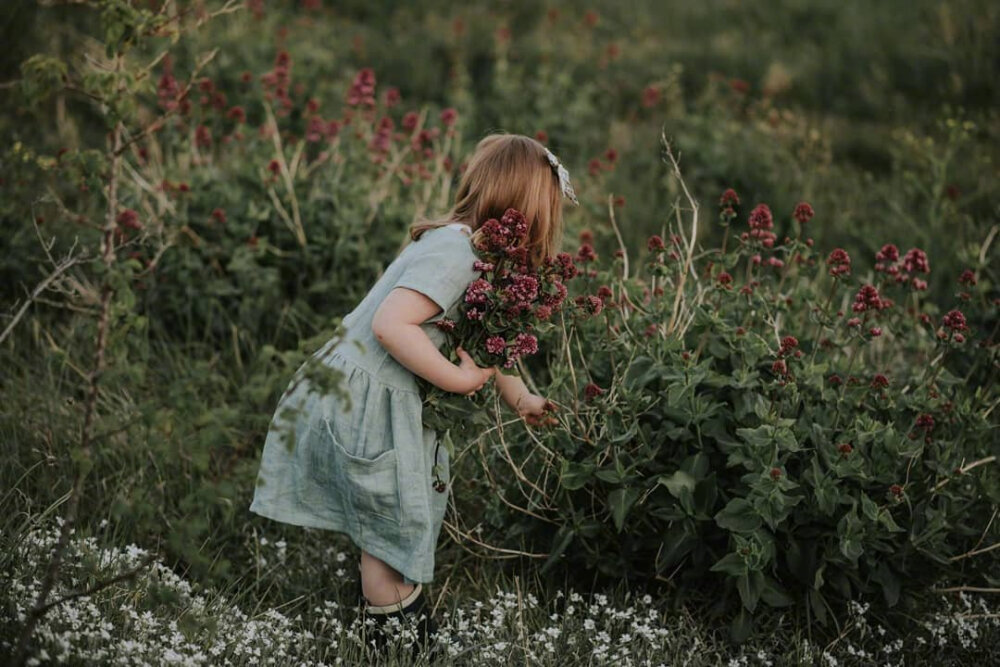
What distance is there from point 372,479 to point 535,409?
0.53m

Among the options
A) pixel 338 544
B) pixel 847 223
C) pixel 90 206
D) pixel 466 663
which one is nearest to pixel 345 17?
pixel 90 206

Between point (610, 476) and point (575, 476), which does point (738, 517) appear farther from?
point (575, 476)

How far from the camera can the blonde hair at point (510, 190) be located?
8.89 feet

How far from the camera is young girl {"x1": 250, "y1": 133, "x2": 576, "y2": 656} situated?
8.25 feet

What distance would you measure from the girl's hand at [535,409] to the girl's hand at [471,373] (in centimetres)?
25

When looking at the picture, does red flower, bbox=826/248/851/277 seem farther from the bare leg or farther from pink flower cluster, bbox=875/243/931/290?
the bare leg

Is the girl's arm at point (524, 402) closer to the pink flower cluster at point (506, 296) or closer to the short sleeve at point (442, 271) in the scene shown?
the pink flower cluster at point (506, 296)

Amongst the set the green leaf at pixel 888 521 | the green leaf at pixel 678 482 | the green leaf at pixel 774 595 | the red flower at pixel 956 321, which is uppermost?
the red flower at pixel 956 321

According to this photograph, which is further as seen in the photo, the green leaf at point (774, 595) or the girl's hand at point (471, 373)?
the green leaf at point (774, 595)

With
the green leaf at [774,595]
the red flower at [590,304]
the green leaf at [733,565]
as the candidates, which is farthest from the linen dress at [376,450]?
the green leaf at [774,595]

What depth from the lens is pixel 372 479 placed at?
259cm

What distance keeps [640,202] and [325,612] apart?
368 centimetres

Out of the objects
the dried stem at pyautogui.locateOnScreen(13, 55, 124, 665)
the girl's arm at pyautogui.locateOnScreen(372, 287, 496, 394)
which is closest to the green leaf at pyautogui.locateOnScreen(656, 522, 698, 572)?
the girl's arm at pyautogui.locateOnScreen(372, 287, 496, 394)

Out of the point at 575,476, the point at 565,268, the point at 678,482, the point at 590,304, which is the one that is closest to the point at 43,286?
the point at 565,268
